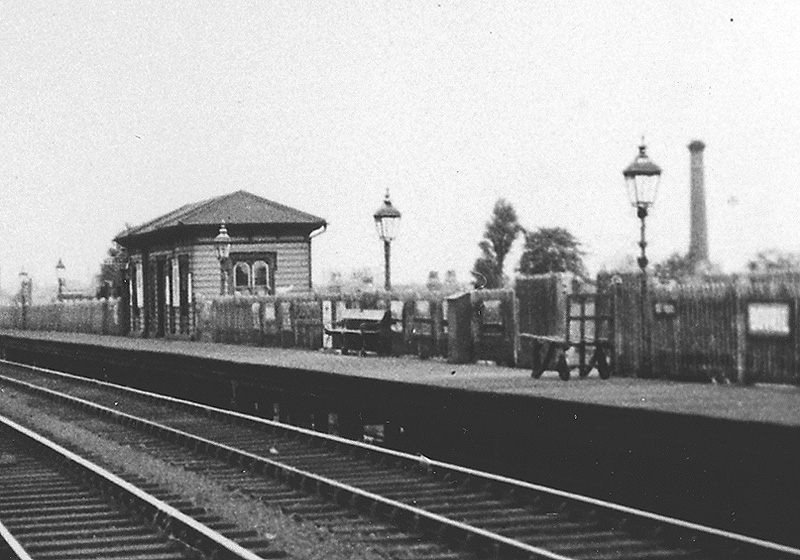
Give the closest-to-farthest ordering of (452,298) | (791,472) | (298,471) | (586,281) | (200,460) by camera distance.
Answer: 1. (791,472)
2. (298,471)
3. (200,460)
4. (586,281)
5. (452,298)

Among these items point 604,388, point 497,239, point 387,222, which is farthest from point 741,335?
point 497,239

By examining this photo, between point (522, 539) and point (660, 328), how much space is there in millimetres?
7190

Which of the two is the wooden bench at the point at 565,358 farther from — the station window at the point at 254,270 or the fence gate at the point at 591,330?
the station window at the point at 254,270

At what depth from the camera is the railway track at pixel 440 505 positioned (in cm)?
880

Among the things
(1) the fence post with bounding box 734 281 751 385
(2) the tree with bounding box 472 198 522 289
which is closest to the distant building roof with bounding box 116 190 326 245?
(2) the tree with bounding box 472 198 522 289

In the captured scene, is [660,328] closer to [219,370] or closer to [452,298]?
[452,298]

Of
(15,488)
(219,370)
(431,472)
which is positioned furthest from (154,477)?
(219,370)

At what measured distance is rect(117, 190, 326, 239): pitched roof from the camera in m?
40.4

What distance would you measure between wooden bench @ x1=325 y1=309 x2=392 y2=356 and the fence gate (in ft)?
22.1

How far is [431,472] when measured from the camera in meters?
12.9

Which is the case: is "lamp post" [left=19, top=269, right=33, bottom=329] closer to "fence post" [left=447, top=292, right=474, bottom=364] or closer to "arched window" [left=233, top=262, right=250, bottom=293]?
"arched window" [left=233, top=262, right=250, bottom=293]

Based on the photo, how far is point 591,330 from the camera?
59.2ft

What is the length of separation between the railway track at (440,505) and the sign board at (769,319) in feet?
12.8

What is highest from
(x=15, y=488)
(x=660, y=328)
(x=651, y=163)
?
(x=651, y=163)
